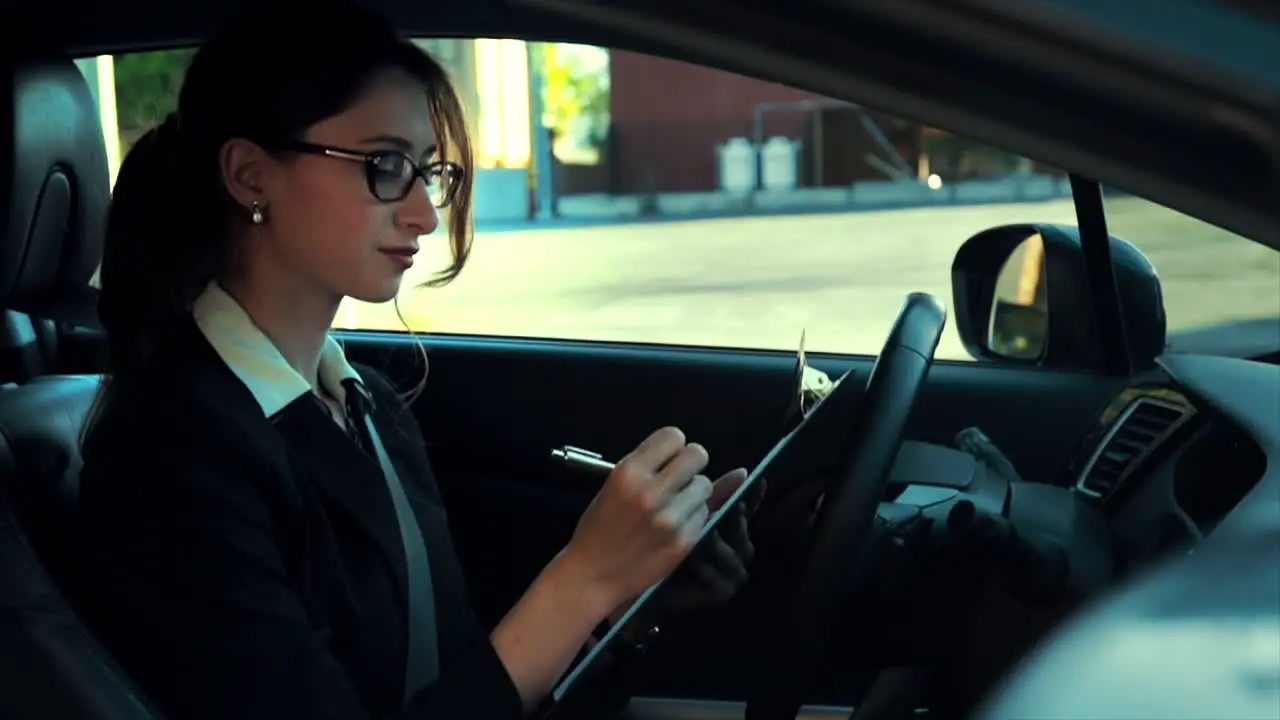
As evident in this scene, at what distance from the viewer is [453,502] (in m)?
2.77

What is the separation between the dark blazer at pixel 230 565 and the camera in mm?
1369

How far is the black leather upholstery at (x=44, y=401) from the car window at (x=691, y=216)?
101 mm

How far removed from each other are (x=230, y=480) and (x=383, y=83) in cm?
48

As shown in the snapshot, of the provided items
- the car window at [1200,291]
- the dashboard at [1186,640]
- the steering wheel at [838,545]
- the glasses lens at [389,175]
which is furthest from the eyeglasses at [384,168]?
the car window at [1200,291]

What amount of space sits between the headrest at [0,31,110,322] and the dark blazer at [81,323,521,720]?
535 millimetres

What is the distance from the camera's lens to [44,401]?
1910 mm

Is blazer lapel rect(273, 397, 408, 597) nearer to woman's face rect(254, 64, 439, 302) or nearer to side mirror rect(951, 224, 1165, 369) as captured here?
woman's face rect(254, 64, 439, 302)

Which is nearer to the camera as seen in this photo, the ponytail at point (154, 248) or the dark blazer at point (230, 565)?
the dark blazer at point (230, 565)

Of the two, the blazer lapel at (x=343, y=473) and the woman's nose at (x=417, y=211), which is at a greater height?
the woman's nose at (x=417, y=211)

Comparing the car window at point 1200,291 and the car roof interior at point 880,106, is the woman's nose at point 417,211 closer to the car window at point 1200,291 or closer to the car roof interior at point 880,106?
the car roof interior at point 880,106

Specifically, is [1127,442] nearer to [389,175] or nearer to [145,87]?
[389,175]

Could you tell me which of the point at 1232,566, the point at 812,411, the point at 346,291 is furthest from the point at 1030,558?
the point at 346,291

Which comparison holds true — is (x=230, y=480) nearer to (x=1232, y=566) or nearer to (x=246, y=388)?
(x=246, y=388)

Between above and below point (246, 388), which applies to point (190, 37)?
above
